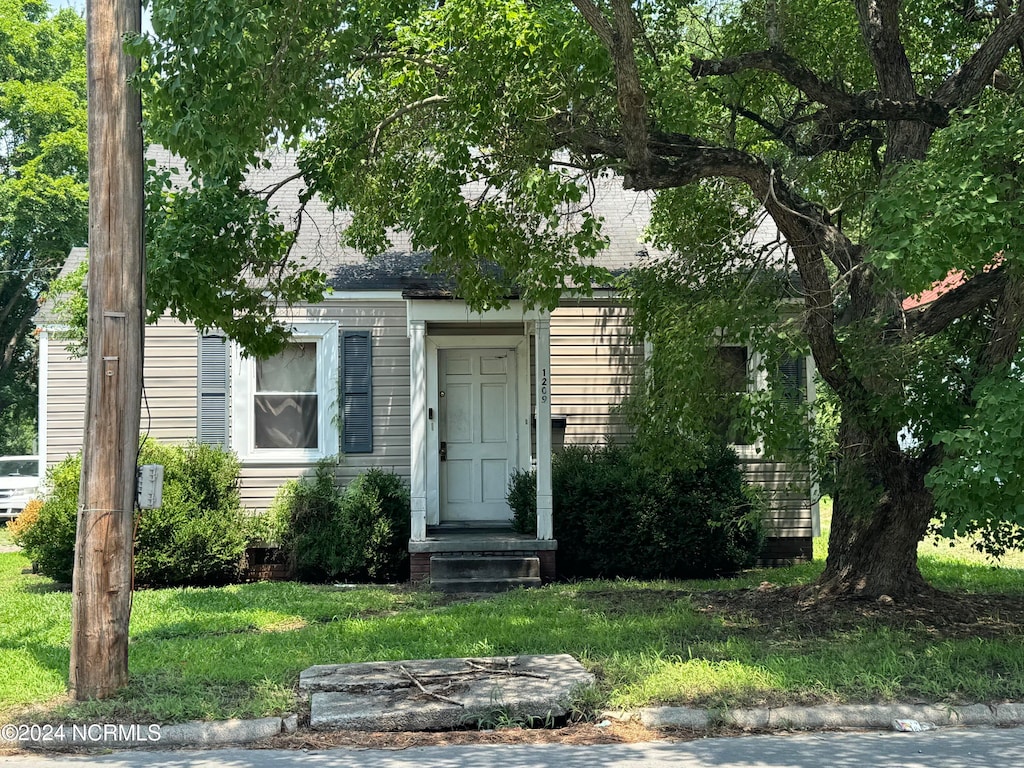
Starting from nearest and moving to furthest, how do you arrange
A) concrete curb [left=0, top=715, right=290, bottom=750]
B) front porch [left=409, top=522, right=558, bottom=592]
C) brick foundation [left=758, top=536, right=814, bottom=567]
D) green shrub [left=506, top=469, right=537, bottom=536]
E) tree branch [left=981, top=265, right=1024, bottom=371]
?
1. concrete curb [left=0, top=715, right=290, bottom=750]
2. tree branch [left=981, top=265, right=1024, bottom=371]
3. front porch [left=409, top=522, right=558, bottom=592]
4. green shrub [left=506, top=469, right=537, bottom=536]
5. brick foundation [left=758, top=536, right=814, bottom=567]

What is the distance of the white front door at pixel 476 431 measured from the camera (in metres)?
13.8

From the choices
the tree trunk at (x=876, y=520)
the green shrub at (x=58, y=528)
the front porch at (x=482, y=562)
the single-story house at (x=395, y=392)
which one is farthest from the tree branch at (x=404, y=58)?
the green shrub at (x=58, y=528)

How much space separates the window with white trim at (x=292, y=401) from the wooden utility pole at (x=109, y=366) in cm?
617

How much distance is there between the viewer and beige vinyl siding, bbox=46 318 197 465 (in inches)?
519

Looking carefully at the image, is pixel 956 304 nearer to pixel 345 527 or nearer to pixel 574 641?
pixel 574 641

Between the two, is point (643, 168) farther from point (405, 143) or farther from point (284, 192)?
point (284, 192)

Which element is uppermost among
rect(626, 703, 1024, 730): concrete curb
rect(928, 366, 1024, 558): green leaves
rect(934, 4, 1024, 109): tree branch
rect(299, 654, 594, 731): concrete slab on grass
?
rect(934, 4, 1024, 109): tree branch

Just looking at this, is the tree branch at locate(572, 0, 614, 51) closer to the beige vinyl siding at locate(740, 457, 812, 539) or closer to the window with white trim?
the window with white trim

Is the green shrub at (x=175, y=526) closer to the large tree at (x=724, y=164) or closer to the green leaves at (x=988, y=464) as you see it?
the large tree at (x=724, y=164)

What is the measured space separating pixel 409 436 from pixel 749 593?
16.2 ft

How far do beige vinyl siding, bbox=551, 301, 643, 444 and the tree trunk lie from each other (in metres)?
4.13

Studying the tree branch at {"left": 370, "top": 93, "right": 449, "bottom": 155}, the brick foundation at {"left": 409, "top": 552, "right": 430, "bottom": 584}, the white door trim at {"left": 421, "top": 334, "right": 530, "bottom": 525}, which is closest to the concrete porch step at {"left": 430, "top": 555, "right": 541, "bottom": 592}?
the brick foundation at {"left": 409, "top": 552, "right": 430, "bottom": 584}

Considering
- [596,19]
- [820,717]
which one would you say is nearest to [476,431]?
[596,19]

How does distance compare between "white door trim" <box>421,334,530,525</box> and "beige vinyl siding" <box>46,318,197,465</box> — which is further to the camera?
"white door trim" <box>421,334,530,525</box>
